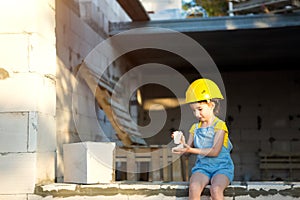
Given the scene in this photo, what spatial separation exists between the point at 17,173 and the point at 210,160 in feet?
4.35

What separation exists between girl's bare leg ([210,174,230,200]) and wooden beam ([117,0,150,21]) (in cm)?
422

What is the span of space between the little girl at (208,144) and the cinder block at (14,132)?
1.08 meters

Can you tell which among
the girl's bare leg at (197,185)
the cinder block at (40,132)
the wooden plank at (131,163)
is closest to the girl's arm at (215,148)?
the girl's bare leg at (197,185)

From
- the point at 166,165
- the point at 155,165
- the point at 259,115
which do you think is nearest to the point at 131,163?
the point at 155,165

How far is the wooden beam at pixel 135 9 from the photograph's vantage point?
6633 millimetres

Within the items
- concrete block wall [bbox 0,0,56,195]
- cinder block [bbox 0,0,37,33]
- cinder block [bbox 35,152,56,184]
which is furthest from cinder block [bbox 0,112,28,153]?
cinder block [bbox 0,0,37,33]

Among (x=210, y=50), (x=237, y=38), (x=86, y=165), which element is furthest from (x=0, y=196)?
(x=210, y=50)

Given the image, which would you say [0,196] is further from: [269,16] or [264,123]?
[264,123]

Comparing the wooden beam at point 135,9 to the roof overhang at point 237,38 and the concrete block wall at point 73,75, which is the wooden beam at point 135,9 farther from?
the concrete block wall at point 73,75

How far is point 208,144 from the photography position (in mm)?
2996

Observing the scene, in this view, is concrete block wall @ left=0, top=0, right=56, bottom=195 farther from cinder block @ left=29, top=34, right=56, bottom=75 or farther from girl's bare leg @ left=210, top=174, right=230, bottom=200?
girl's bare leg @ left=210, top=174, right=230, bottom=200

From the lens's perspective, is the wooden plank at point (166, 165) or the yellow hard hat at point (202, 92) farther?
the wooden plank at point (166, 165)

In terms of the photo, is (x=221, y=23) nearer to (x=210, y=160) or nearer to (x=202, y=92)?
(x=202, y=92)

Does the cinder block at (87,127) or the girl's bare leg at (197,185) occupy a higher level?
the cinder block at (87,127)
